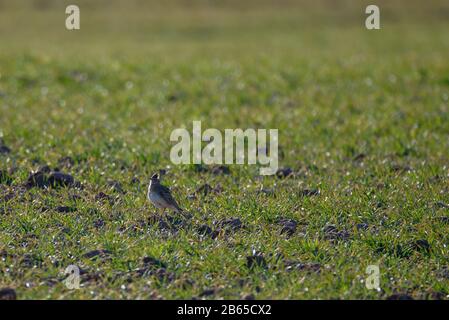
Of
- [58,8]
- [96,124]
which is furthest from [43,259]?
[58,8]

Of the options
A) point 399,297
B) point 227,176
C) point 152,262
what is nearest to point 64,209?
point 152,262

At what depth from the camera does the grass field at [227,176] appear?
7156mm

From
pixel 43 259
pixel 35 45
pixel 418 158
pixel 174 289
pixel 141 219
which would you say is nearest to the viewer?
pixel 174 289

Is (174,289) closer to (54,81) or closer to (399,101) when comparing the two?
(399,101)

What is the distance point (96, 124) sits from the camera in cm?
1349

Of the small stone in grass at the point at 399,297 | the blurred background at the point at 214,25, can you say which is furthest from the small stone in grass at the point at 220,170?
the blurred background at the point at 214,25

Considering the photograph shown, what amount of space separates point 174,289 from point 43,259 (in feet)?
4.02

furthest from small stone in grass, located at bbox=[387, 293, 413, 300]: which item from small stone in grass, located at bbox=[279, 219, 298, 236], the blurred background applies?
the blurred background

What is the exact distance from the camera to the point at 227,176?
414 inches

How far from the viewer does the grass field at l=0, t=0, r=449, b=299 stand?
23.5 ft

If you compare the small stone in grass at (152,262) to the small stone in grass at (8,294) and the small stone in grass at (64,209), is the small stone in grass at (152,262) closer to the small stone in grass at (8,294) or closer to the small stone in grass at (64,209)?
the small stone in grass at (8,294)

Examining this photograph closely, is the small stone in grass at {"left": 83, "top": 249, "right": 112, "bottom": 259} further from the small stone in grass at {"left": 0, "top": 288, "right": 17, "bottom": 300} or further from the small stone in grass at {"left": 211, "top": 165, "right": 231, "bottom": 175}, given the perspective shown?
the small stone in grass at {"left": 211, "top": 165, "right": 231, "bottom": 175}

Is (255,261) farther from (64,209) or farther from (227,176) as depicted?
(227,176)

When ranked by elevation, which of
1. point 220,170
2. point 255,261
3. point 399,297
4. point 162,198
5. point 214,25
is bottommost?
point 399,297
